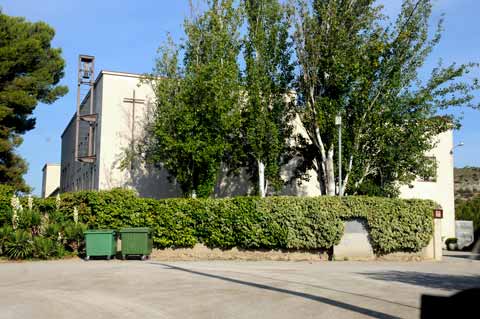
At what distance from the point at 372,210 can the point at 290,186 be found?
1156 cm

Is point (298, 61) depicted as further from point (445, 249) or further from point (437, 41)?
point (445, 249)

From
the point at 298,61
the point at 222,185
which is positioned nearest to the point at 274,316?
the point at 298,61

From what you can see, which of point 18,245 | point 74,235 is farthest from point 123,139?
point 18,245

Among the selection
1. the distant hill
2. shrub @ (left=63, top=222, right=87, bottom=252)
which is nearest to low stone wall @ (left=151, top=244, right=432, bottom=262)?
shrub @ (left=63, top=222, right=87, bottom=252)

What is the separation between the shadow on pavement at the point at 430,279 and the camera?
1338 centimetres

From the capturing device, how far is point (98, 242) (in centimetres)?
2023

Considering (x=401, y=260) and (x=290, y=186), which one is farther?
(x=290, y=186)

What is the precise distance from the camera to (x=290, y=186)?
33.5 metres

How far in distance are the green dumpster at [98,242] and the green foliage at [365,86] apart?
36.8 ft

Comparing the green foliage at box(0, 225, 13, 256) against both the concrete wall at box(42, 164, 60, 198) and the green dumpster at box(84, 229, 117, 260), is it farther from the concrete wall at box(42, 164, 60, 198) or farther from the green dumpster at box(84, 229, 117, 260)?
the concrete wall at box(42, 164, 60, 198)

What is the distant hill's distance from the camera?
79875 millimetres

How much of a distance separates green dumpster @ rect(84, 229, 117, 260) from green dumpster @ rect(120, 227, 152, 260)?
0.51m

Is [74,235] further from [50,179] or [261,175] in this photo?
[50,179]

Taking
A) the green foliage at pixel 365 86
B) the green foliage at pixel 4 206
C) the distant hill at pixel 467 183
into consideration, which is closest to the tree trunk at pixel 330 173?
the green foliage at pixel 365 86
